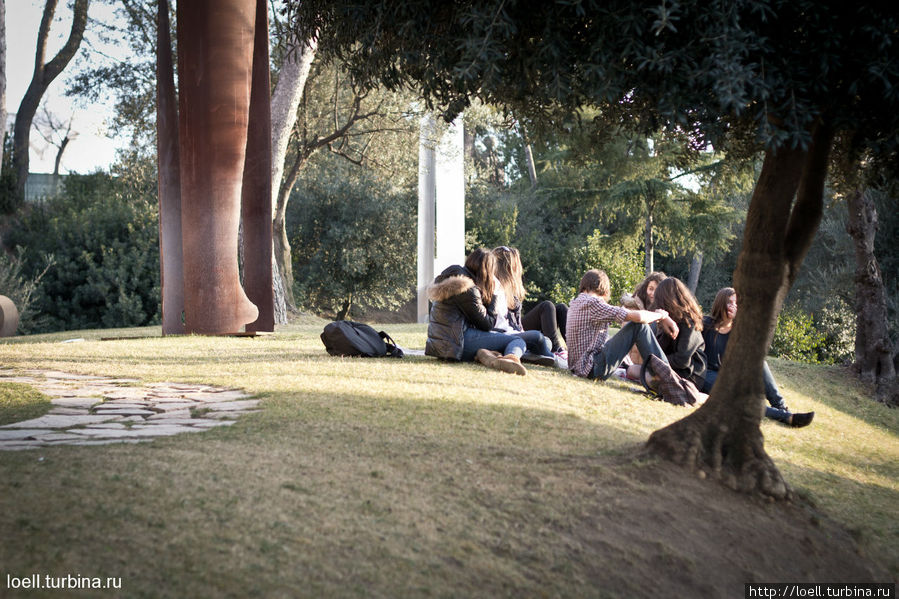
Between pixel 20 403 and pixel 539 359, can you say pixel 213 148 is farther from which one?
pixel 20 403

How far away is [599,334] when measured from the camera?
317 inches

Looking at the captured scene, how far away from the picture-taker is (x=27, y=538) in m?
2.97

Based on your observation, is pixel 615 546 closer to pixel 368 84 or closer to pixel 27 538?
pixel 27 538

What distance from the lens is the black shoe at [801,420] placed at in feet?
24.5

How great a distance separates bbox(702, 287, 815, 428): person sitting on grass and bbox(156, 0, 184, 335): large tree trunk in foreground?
777 centimetres

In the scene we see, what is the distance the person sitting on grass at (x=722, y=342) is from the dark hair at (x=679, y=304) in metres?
0.29

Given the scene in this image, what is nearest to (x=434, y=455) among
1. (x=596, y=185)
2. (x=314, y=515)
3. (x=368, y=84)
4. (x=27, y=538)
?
(x=314, y=515)

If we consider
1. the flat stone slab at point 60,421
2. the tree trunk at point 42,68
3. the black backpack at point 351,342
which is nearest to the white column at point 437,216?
the black backpack at point 351,342

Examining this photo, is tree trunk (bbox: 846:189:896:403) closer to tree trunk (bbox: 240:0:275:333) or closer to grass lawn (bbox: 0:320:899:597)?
grass lawn (bbox: 0:320:899:597)

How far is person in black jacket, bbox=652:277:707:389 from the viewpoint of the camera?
302 inches

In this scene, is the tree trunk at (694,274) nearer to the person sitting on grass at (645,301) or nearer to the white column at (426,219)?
the white column at (426,219)

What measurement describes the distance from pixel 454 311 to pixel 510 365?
3.08 ft

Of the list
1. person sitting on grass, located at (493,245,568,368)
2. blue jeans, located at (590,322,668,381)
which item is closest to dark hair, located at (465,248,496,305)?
person sitting on grass, located at (493,245,568,368)

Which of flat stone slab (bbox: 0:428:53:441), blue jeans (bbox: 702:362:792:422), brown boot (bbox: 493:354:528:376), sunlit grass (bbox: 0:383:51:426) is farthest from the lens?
blue jeans (bbox: 702:362:792:422)
